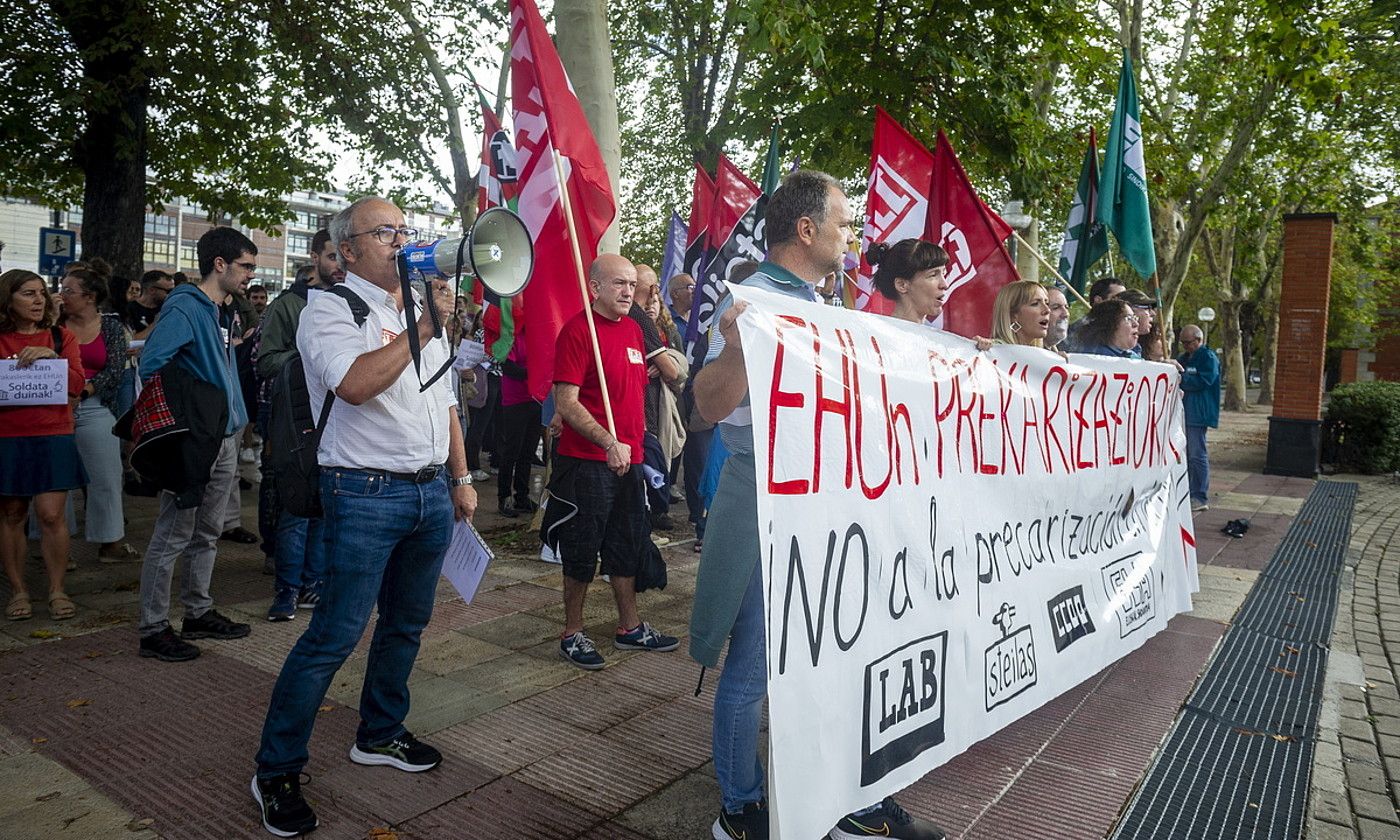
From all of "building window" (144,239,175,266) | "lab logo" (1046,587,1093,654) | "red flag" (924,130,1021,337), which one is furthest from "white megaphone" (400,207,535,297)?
"building window" (144,239,175,266)

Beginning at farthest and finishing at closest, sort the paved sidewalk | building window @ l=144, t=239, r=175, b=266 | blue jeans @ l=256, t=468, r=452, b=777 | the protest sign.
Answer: building window @ l=144, t=239, r=175, b=266 < the protest sign < the paved sidewalk < blue jeans @ l=256, t=468, r=452, b=777

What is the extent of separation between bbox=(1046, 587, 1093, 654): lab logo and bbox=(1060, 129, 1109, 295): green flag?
385 centimetres

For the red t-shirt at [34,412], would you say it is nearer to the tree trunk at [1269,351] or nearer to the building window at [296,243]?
the tree trunk at [1269,351]

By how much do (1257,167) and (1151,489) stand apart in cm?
2450

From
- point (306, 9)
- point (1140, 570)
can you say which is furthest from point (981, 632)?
point (306, 9)

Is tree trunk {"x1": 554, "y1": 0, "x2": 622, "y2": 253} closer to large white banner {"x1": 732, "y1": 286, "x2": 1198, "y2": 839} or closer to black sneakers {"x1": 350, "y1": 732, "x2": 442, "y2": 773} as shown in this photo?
large white banner {"x1": 732, "y1": 286, "x2": 1198, "y2": 839}

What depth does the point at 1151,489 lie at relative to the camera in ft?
17.0

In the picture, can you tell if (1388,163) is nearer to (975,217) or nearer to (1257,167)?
(1257,167)

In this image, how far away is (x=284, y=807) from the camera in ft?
9.20

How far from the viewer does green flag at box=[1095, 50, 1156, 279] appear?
7.01 m

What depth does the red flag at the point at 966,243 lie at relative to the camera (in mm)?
5254

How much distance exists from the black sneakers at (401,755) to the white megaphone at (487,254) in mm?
1618

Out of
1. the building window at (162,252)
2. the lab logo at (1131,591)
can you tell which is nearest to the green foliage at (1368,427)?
the lab logo at (1131,591)

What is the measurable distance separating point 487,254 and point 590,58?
4.39 meters
